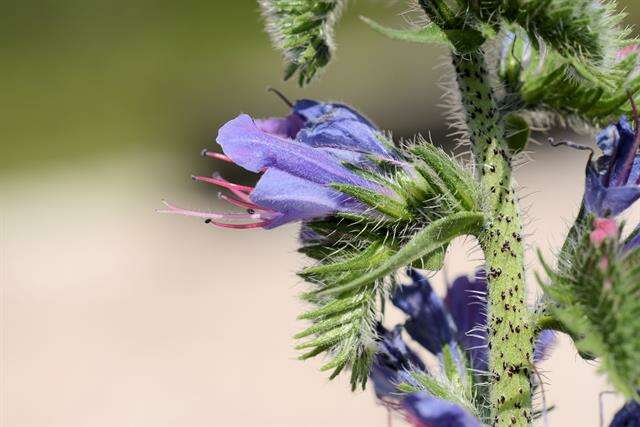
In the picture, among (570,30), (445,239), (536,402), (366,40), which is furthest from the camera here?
(366,40)

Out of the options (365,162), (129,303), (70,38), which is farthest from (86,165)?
(365,162)

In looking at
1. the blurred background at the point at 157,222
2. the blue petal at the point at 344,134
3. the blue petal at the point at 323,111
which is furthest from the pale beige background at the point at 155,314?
the blue petal at the point at 344,134

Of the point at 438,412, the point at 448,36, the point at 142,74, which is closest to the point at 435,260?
the point at 438,412

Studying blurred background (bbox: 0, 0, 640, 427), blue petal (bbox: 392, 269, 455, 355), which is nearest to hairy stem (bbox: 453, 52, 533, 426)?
blue petal (bbox: 392, 269, 455, 355)

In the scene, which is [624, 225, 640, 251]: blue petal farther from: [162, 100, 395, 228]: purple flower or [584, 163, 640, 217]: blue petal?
[162, 100, 395, 228]: purple flower

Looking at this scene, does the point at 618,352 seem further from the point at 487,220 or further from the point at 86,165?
the point at 86,165

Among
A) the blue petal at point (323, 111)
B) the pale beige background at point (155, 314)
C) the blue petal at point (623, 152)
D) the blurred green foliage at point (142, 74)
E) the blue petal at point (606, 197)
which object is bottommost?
the pale beige background at point (155, 314)

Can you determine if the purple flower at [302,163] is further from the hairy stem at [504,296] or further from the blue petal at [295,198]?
the hairy stem at [504,296]
